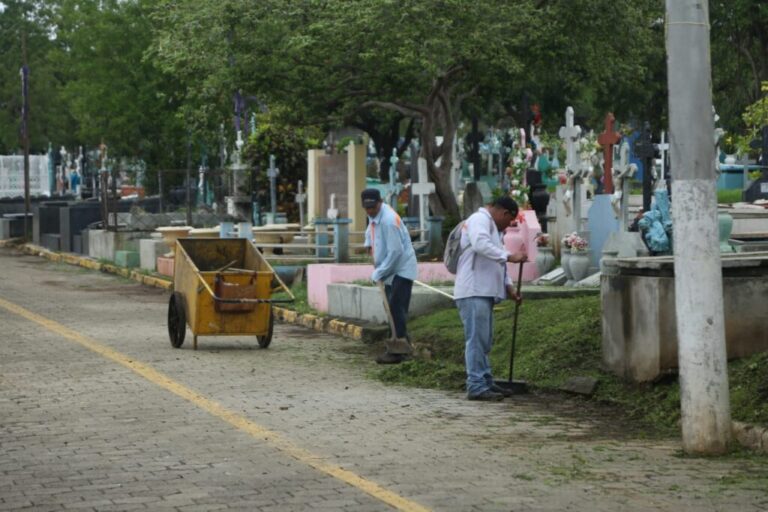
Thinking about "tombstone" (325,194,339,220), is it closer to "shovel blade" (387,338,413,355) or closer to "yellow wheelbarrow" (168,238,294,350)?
"yellow wheelbarrow" (168,238,294,350)

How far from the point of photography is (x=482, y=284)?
43.3 ft

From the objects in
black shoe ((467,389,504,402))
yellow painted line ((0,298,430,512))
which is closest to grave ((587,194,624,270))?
yellow painted line ((0,298,430,512))

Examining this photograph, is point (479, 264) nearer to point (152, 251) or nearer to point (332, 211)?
point (332, 211)

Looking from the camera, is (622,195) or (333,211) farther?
(333,211)

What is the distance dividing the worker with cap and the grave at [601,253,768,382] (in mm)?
3349

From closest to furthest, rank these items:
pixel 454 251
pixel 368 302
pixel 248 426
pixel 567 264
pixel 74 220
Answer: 1. pixel 248 426
2. pixel 454 251
3. pixel 368 302
4. pixel 567 264
5. pixel 74 220

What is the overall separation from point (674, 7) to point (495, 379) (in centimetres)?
462

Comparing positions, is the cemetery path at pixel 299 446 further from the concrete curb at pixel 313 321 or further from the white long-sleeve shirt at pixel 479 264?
the white long-sleeve shirt at pixel 479 264

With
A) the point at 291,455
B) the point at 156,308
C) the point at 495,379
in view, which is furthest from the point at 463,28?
the point at 291,455

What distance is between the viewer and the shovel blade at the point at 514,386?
528 inches

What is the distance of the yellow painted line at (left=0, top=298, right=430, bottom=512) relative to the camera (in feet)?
28.6

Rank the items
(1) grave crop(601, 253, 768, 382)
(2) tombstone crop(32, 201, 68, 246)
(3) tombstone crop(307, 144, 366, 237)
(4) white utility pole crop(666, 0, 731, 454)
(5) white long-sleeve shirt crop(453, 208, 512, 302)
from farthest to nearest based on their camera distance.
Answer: (2) tombstone crop(32, 201, 68, 246), (3) tombstone crop(307, 144, 366, 237), (5) white long-sleeve shirt crop(453, 208, 512, 302), (1) grave crop(601, 253, 768, 382), (4) white utility pole crop(666, 0, 731, 454)

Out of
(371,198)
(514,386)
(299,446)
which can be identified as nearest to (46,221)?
(371,198)

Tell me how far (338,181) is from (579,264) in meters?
12.7
